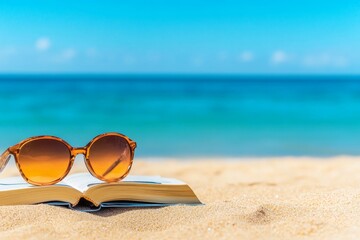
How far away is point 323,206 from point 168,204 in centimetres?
88

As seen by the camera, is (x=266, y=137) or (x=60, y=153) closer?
(x=60, y=153)

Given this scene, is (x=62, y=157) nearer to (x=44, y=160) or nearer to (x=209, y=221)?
(x=44, y=160)

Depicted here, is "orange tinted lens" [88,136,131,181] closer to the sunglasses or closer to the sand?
the sunglasses

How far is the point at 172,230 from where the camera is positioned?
2.75 m

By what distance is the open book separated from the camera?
299cm

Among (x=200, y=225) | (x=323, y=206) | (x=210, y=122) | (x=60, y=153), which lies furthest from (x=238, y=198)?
(x=210, y=122)

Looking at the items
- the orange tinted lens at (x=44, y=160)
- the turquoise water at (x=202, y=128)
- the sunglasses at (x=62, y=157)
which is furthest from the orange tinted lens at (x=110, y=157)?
the turquoise water at (x=202, y=128)

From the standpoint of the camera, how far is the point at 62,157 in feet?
9.93

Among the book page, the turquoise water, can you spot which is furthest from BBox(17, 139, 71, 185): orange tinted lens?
the turquoise water

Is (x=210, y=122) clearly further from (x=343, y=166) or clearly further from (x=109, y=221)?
(x=109, y=221)

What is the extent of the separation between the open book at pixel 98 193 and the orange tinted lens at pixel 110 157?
0.06 m

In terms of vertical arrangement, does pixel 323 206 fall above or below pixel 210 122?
above

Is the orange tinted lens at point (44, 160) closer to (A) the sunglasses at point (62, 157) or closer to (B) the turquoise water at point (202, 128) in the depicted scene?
(A) the sunglasses at point (62, 157)

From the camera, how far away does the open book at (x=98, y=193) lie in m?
2.99
